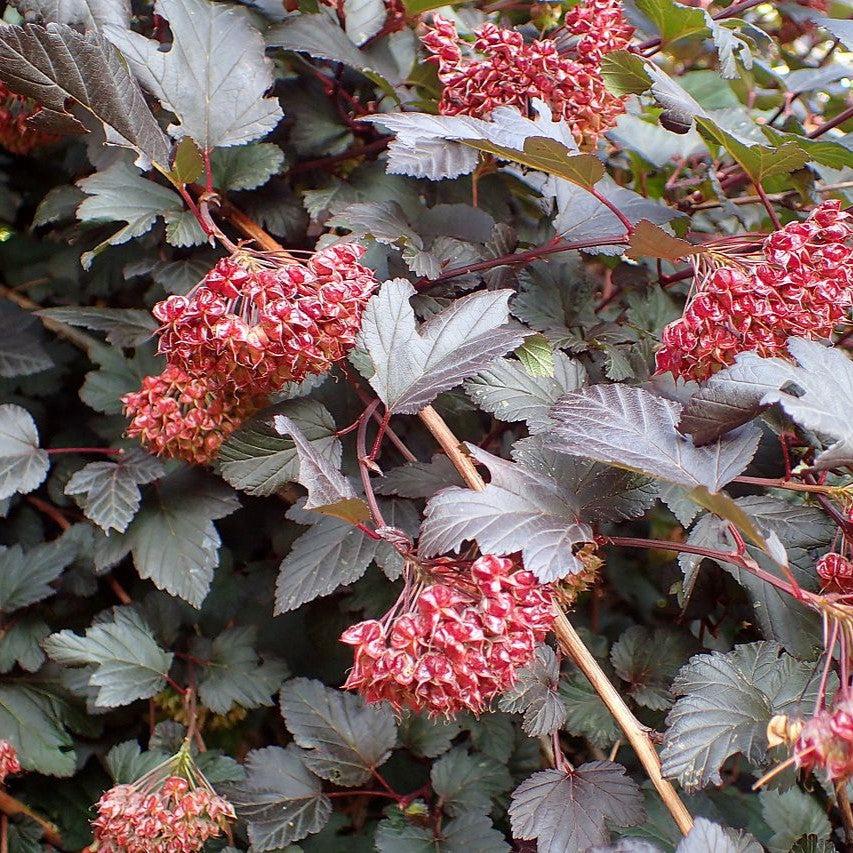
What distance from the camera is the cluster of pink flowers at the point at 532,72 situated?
1088 mm

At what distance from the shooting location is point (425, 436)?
4.31 feet

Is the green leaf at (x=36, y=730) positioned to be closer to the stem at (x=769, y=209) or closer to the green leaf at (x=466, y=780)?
the green leaf at (x=466, y=780)

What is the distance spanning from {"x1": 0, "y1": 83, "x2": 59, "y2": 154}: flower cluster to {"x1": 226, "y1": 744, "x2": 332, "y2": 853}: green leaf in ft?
3.30

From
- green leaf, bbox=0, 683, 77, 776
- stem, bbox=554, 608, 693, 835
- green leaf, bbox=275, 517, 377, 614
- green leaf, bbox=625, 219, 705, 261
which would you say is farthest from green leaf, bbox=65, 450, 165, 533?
green leaf, bbox=625, 219, 705, 261

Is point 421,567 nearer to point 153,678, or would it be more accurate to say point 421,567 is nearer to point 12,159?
point 153,678

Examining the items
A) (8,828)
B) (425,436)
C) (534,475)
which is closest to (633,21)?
(425,436)

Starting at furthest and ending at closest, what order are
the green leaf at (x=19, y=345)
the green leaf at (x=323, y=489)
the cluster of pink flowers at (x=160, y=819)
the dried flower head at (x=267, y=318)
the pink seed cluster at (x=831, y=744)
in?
the green leaf at (x=19, y=345), the cluster of pink flowers at (x=160, y=819), the dried flower head at (x=267, y=318), the green leaf at (x=323, y=489), the pink seed cluster at (x=831, y=744)

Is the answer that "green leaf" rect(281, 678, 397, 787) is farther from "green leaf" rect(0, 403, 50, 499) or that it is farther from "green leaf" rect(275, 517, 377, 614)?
"green leaf" rect(0, 403, 50, 499)

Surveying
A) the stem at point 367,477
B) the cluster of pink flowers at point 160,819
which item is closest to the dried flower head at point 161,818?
the cluster of pink flowers at point 160,819

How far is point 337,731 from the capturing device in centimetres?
114

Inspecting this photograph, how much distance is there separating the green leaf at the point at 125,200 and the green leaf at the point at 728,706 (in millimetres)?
903

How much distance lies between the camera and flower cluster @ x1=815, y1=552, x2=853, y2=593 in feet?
2.95

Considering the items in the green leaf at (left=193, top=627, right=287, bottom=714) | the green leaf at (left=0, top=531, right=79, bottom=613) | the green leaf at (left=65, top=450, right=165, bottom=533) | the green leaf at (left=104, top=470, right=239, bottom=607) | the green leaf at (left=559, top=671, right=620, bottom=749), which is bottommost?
the green leaf at (left=559, top=671, right=620, bottom=749)

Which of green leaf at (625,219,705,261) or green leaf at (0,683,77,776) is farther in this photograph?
green leaf at (0,683,77,776)
